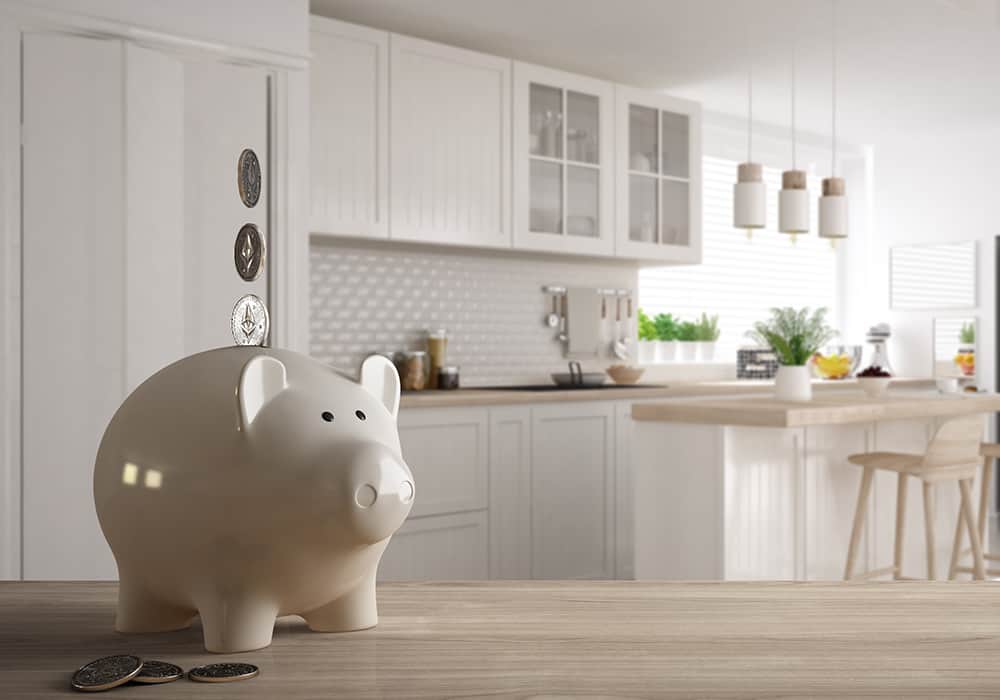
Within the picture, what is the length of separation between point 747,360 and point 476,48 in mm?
2761

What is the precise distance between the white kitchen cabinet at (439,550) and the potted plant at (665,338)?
228 cm

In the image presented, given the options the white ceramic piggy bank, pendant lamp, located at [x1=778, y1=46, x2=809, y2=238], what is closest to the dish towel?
pendant lamp, located at [x1=778, y1=46, x2=809, y2=238]

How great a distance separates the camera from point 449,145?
15.3 ft

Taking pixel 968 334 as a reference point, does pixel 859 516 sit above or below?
below

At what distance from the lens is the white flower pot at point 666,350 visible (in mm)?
6215

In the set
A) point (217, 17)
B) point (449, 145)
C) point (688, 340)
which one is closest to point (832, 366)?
point (688, 340)

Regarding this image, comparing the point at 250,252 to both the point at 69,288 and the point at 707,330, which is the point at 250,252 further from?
the point at 707,330

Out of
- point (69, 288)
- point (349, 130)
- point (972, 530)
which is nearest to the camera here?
point (69, 288)

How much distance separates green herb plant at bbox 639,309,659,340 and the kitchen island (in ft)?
6.77

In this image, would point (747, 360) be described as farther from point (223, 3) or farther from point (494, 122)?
point (223, 3)

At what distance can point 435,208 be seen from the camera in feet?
15.1

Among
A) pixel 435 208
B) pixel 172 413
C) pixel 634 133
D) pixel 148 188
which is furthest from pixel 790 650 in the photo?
pixel 634 133

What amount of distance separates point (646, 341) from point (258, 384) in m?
5.59

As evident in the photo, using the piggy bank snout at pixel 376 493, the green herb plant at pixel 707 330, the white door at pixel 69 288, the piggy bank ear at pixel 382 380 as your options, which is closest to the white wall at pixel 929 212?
the green herb plant at pixel 707 330
